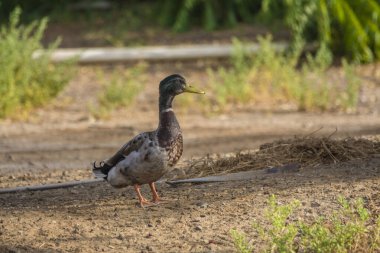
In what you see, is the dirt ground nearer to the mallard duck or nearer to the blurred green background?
the mallard duck

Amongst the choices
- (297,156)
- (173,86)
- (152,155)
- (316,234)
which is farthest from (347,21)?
(316,234)

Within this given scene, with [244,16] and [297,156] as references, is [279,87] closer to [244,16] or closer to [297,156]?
[244,16]

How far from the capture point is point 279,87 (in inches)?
492

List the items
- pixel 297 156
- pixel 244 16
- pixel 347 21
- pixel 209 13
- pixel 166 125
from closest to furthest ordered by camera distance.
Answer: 1. pixel 166 125
2. pixel 297 156
3. pixel 347 21
4. pixel 209 13
5. pixel 244 16

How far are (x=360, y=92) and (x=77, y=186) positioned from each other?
6930mm

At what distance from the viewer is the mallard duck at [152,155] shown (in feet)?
19.3

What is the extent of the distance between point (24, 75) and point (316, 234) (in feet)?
23.5

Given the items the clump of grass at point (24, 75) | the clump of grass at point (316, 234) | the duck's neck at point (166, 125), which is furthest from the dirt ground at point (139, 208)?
the clump of grass at point (24, 75)

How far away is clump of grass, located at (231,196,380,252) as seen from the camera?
16.3 ft

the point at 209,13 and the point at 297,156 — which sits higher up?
the point at 297,156

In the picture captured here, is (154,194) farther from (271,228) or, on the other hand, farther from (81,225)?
(271,228)

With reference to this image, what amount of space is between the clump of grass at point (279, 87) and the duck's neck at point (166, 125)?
5.55m

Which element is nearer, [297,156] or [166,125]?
[166,125]

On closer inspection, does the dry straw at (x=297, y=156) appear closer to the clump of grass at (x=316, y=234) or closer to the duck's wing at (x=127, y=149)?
the duck's wing at (x=127, y=149)
